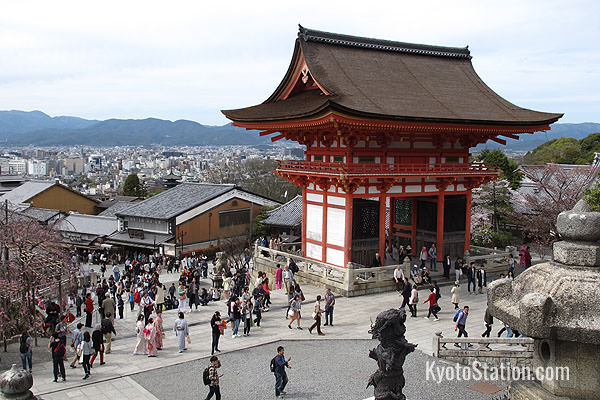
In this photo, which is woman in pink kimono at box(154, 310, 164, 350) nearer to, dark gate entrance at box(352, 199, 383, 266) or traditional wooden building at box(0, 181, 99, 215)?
dark gate entrance at box(352, 199, 383, 266)

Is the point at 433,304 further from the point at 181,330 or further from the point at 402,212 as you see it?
the point at 402,212

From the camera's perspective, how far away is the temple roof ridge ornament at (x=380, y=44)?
2597cm

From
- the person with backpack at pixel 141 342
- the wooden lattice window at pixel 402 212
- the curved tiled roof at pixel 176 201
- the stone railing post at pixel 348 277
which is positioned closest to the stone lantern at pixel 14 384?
the person with backpack at pixel 141 342

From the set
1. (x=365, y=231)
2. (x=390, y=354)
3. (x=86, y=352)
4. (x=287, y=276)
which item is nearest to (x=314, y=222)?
(x=365, y=231)

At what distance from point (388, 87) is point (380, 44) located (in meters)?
3.80

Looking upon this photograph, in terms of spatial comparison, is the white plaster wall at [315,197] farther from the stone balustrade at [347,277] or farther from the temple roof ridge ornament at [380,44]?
the temple roof ridge ornament at [380,44]

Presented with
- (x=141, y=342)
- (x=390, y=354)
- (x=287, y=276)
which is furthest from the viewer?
(x=287, y=276)

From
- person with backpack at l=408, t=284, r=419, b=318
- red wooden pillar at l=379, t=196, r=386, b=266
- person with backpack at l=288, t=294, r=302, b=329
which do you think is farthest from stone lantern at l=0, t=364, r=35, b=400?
red wooden pillar at l=379, t=196, r=386, b=266

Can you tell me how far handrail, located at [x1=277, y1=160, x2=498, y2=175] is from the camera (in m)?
22.8

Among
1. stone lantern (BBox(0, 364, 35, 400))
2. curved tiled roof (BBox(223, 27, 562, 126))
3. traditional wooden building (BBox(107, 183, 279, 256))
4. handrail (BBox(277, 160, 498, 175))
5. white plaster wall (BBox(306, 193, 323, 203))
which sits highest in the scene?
curved tiled roof (BBox(223, 27, 562, 126))

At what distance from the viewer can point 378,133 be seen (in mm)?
23922

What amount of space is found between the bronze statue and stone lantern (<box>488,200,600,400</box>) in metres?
1.58

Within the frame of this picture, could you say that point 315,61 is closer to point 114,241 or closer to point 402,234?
point 402,234

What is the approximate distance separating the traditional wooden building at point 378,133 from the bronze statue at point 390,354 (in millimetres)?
14437
